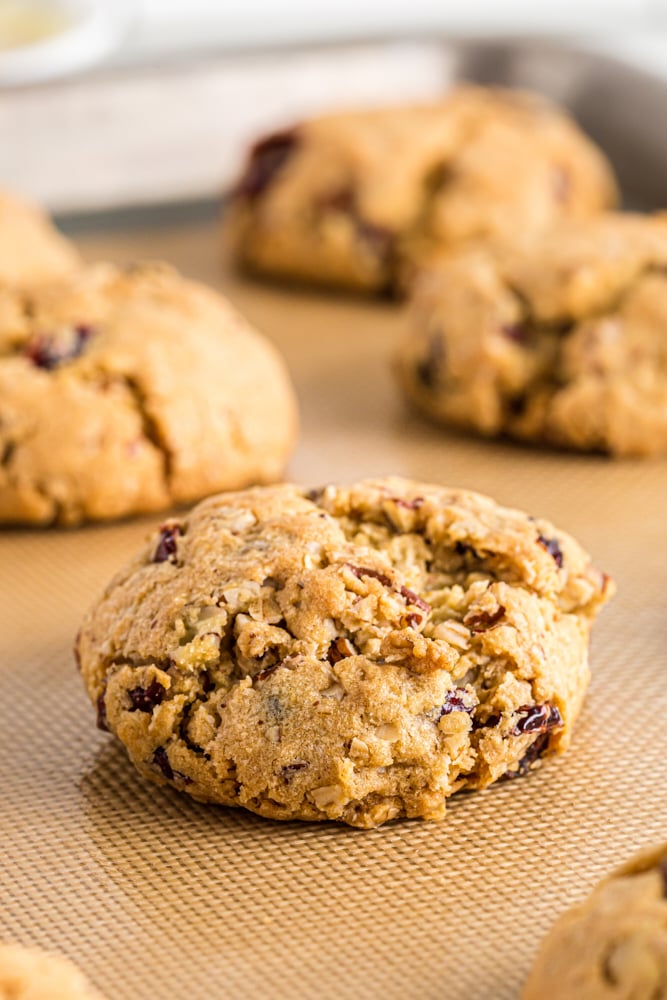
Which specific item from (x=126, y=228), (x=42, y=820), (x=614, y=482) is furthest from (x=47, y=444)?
(x=126, y=228)

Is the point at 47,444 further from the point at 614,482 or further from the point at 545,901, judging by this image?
the point at 545,901

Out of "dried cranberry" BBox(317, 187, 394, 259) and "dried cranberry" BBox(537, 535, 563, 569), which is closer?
"dried cranberry" BBox(537, 535, 563, 569)

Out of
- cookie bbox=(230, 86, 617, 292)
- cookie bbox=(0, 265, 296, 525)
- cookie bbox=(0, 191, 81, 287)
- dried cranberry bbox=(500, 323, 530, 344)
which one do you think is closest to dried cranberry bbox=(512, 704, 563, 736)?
cookie bbox=(0, 265, 296, 525)

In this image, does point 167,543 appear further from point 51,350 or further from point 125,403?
point 51,350

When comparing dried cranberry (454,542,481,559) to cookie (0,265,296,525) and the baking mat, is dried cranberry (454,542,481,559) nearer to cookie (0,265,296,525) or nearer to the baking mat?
the baking mat

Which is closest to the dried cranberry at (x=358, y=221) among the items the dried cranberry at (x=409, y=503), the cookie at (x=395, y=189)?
the cookie at (x=395, y=189)

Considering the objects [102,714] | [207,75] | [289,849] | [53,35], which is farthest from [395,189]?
[289,849]

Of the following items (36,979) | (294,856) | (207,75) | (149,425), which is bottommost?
(294,856)
